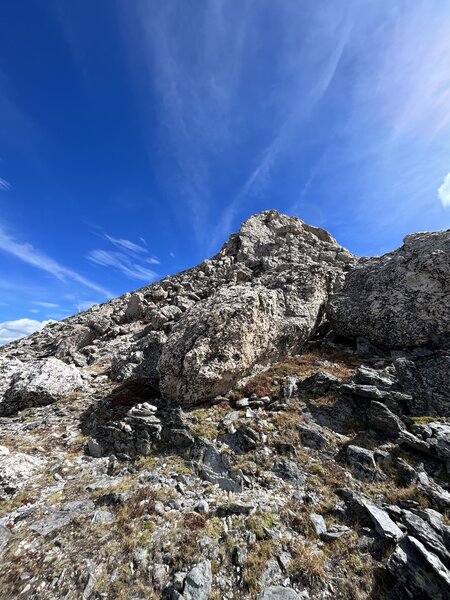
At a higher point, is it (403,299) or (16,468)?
(403,299)

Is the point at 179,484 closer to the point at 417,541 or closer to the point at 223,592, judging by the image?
the point at 223,592

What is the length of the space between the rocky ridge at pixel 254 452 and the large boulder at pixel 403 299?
92mm

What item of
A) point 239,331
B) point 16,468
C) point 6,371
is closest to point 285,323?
point 239,331

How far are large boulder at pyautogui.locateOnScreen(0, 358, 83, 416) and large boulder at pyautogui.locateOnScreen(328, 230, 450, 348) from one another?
57.2ft

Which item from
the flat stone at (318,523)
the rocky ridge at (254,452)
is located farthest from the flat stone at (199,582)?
the flat stone at (318,523)

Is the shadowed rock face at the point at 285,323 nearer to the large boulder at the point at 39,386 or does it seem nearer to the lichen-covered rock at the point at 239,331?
the lichen-covered rock at the point at 239,331

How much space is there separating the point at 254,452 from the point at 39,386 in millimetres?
12960

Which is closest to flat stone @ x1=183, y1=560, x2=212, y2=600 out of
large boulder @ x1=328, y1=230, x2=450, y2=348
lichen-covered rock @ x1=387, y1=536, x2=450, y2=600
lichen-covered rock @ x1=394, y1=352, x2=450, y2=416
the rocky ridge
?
the rocky ridge

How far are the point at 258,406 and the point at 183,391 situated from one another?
3620 millimetres

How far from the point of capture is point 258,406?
1200 centimetres

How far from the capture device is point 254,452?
963cm

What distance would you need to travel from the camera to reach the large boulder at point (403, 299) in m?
15.0

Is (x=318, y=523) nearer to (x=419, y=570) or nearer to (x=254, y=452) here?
(x=419, y=570)

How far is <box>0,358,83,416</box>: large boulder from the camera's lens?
1502cm
